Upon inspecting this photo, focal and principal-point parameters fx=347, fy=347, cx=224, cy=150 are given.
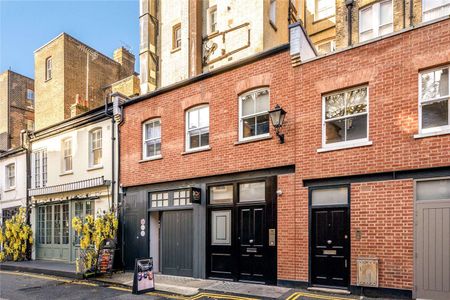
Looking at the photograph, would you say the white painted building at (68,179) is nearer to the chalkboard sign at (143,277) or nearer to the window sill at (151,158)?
the window sill at (151,158)

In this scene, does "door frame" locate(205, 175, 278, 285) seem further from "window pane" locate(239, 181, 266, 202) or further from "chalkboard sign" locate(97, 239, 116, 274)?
"chalkboard sign" locate(97, 239, 116, 274)

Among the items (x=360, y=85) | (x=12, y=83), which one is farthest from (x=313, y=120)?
(x=12, y=83)

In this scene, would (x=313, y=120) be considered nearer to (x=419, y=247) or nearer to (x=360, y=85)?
(x=360, y=85)

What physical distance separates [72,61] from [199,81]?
1348cm

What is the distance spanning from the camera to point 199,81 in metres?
12.3

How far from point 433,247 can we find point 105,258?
10.5m

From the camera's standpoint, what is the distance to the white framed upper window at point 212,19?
62.2ft

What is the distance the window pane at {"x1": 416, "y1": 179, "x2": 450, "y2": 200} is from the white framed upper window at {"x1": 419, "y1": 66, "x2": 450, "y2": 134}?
1.19 metres

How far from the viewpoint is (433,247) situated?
25.7ft

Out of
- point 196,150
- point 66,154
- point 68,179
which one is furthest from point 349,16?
point 68,179

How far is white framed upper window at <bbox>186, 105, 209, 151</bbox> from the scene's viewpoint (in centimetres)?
1216

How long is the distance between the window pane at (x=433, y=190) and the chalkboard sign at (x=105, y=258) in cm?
1038

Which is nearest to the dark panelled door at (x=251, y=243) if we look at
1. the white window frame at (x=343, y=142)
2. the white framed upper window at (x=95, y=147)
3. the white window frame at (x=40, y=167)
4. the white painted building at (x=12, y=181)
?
the white window frame at (x=343, y=142)

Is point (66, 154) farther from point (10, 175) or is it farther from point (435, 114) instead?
point (435, 114)
